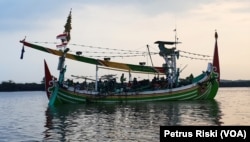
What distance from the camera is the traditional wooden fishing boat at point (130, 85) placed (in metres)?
44.4

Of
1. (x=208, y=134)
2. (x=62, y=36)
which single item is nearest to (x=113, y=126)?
(x=208, y=134)

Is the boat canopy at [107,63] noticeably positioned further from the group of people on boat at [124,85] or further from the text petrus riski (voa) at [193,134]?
the text petrus riski (voa) at [193,134]

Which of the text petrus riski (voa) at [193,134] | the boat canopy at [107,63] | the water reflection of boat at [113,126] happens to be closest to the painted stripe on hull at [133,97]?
the boat canopy at [107,63]

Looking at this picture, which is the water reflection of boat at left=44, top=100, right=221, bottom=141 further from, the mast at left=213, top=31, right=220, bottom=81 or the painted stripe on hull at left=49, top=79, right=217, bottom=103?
the mast at left=213, top=31, right=220, bottom=81

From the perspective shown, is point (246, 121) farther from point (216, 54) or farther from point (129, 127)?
point (216, 54)

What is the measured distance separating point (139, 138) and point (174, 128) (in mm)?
8115

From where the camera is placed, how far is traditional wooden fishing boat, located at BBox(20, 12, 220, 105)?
44.4 m

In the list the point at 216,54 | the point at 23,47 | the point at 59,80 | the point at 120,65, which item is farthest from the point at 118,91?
the point at 216,54

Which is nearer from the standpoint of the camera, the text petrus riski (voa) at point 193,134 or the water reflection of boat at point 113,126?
the text petrus riski (voa) at point 193,134

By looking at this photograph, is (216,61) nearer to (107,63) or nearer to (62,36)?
(107,63)

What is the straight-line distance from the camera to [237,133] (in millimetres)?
12430

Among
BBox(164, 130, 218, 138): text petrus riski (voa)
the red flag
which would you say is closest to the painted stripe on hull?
the red flag

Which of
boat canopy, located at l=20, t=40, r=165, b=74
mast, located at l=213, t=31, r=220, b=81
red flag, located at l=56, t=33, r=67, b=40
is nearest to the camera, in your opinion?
red flag, located at l=56, t=33, r=67, b=40

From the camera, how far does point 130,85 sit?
47500 mm
